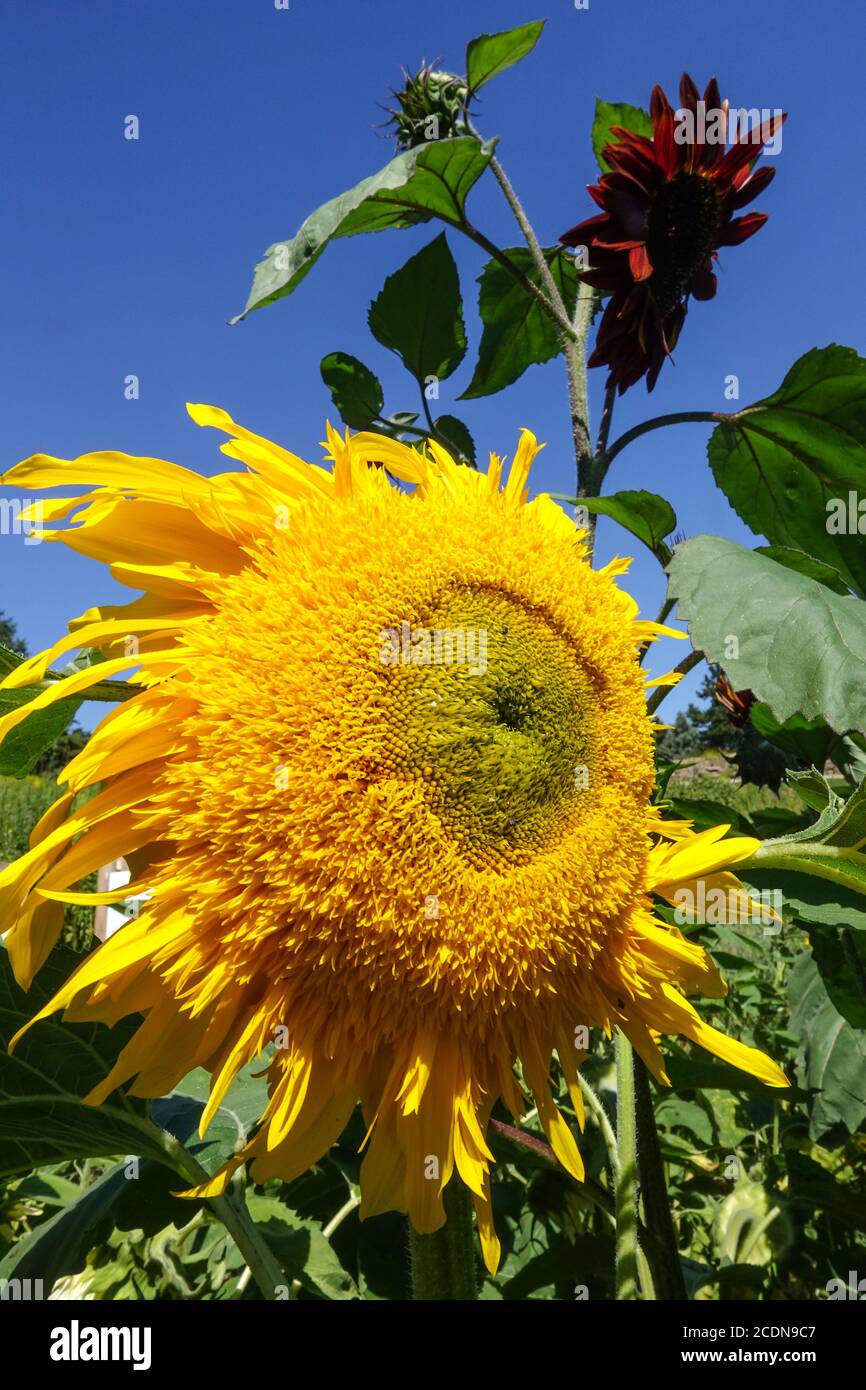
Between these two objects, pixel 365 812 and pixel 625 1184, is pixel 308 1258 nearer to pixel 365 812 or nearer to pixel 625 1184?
pixel 625 1184

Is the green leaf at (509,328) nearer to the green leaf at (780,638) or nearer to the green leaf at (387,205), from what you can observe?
the green leaf at (387,205)

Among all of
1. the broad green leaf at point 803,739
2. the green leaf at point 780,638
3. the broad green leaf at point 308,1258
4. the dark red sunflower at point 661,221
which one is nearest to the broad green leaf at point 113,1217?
the broad green leaf at point 308,1258

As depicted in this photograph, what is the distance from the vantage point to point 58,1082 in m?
1.22

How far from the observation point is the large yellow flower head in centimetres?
94

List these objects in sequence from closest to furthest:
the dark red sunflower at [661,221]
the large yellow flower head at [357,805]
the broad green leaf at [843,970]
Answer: the large yellow flower head at [357,805] → the dark red sunflower at [661,221] → the broad green leaf at [843,970]

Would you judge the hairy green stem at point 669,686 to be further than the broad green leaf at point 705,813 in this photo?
No

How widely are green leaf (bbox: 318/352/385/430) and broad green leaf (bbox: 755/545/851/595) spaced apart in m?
0.90

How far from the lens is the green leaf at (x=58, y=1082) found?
45.8 inches

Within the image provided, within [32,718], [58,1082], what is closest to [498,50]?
[32,718]

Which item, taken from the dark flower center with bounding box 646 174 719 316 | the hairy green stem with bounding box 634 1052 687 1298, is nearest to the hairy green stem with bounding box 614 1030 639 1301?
the hairy green stem with bounding box 634 1052 687 1298

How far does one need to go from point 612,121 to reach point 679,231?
0.33 metres

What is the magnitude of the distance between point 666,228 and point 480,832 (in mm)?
1194

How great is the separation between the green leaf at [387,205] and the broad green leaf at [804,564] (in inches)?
29.1

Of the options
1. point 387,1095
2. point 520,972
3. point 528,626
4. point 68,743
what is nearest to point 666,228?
point 528,626
